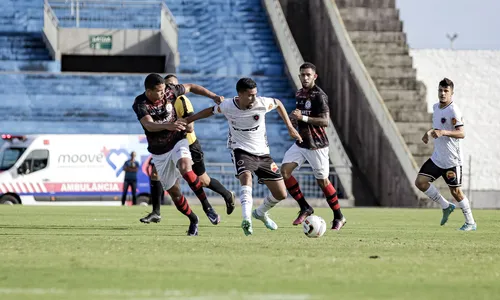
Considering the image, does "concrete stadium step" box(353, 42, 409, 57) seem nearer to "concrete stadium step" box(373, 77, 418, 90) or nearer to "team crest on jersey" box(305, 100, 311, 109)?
"concrete stadium step" box(373, 77, 418, 90)

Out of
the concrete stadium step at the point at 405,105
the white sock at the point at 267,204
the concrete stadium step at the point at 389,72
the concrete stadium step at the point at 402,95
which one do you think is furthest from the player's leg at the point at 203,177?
the concrete stadium step at the point at 389,72

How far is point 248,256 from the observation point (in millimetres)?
9609

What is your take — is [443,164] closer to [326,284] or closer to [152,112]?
[152,112]

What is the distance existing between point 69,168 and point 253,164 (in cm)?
2053

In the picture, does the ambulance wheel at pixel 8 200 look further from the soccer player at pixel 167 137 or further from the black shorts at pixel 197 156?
the soccer player at pixel 167 137

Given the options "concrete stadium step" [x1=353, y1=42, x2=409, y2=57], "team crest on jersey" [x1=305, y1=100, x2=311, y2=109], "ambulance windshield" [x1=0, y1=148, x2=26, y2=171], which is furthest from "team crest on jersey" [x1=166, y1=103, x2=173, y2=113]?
"concrete stadium step" [x1=353, y1=42, x2=409, y2=57]

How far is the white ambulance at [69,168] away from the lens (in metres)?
33.2

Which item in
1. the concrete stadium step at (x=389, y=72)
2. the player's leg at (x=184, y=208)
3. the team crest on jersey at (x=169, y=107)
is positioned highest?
the team crest on jersey at (x=169, y=107)

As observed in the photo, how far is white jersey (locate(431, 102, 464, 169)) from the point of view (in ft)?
53.6

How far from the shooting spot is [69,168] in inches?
1315

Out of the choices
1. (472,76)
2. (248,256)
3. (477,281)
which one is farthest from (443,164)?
(472,76)

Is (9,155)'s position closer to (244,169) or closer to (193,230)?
(193,230)

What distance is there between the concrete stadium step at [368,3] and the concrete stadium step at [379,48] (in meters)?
1.71

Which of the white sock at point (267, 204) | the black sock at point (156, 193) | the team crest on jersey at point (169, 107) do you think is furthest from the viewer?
the black sock at point (156, 193)
